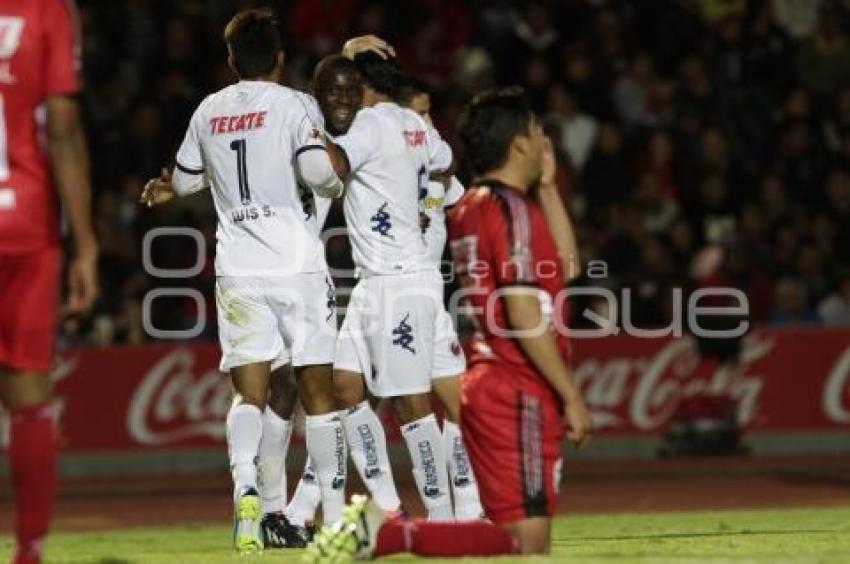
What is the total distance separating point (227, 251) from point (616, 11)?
11.0 metres

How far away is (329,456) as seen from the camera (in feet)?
34.5

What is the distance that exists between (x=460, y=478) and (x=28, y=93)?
432 centimetres

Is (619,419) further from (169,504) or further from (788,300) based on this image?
(169,504)

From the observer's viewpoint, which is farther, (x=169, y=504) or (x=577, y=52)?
(x=577, y=52)

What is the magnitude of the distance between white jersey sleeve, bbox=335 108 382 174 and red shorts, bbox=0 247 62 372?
324 cm

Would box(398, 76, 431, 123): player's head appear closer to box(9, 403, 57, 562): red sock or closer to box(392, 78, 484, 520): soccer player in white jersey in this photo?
box(392, 78, 484, 520): soccer player in white jersey

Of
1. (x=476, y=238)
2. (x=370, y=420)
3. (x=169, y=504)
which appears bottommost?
(x=169, y=504)

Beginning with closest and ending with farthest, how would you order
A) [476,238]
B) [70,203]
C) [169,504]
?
[70,203]
[476,238]
[169,504]

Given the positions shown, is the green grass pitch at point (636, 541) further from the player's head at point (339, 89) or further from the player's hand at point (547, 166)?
the player's head at point (339, 89)

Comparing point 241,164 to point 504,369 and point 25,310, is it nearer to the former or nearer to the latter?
point 504,369

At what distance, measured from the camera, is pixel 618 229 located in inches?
728

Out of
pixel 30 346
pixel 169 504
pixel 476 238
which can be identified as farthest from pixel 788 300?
pixel 30 346

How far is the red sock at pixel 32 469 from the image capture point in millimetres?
7285

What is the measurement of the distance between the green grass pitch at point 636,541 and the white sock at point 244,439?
44 cm
